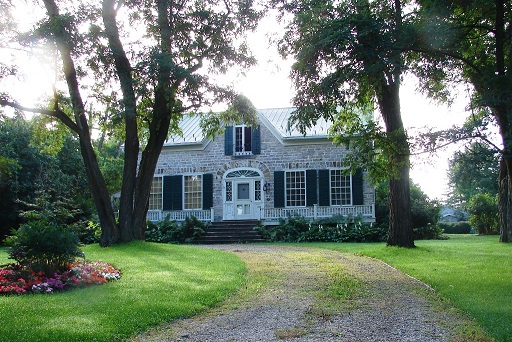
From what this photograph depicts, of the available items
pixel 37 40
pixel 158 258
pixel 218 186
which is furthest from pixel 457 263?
pixel 218 186

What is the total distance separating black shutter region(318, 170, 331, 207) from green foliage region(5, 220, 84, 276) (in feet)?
50.2

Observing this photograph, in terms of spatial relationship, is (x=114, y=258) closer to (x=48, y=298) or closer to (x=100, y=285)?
(x=100, y=285)

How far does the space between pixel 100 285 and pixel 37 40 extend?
715 centimetres

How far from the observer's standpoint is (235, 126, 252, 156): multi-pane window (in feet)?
77.7

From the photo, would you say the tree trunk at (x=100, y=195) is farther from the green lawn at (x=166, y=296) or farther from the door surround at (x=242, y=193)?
the door surround at (x=242, y=193)

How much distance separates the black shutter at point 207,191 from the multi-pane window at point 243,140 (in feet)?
6.02

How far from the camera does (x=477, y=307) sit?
19.8 ft

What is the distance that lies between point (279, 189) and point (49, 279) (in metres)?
15.8

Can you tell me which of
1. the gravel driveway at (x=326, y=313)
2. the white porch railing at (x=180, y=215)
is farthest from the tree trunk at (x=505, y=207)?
the white porch railing at (x=180, y=215)

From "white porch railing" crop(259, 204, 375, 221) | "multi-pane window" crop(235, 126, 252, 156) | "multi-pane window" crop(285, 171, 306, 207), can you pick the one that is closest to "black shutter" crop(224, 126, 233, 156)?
"multi-pane window" crop(235, 126, 252, 156)

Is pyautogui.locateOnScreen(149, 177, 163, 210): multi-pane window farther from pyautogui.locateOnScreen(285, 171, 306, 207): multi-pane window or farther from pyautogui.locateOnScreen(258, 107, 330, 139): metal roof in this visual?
pyautogui.locateOnScreen(285, 171, 306, 207): multi-pane window

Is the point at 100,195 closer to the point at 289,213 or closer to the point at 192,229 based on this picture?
the point at 192,229

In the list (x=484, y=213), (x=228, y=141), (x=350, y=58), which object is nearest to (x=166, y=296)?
(x=350, y=58)

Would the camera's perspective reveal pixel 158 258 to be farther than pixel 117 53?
No
